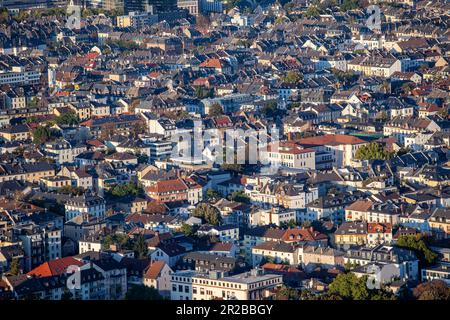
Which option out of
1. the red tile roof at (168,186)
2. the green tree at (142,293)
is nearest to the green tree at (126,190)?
the red tile roof at (168,186)

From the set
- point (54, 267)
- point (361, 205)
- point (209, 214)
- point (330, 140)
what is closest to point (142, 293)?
point (54, 267)

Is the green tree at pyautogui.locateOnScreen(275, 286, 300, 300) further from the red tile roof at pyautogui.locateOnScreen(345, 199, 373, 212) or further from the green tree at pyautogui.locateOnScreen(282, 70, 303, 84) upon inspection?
the green tree at pyautogui.locateOnScreen(282, 70, 303, 84)

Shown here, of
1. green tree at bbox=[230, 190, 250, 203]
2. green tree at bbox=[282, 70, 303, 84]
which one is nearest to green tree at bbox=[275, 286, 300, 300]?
green tree at bbox=[230, 190, 250, 203]

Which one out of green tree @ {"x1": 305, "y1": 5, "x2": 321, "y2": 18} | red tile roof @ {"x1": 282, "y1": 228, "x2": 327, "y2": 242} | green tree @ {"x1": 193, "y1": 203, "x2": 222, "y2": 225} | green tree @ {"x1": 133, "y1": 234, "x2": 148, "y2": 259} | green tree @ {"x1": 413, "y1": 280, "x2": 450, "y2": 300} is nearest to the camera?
green tree @ {"x1": 413, "y1": 280, "x2": 450, "y2": 300}

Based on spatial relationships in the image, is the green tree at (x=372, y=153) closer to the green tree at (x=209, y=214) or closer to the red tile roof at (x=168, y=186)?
the red tile roof at (x=168, y=186)
